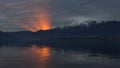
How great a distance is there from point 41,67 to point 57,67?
2.47 metres

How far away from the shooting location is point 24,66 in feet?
143

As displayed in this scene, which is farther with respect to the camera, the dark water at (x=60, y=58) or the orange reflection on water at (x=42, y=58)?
the dark water at (x=60, y=58)

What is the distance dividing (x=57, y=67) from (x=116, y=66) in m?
8.95

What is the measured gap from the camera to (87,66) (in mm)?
42906

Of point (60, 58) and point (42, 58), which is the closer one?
point (60, 58)

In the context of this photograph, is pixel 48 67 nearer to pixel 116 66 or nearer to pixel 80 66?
pixel 80 66

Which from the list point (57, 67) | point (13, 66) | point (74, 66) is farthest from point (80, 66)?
point (13, 66)

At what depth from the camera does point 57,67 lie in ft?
140

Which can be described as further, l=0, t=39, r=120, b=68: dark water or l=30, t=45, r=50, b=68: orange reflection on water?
l=0, t=39, r=120, b=68: dark water

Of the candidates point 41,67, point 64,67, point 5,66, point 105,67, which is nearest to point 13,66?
point 5,66

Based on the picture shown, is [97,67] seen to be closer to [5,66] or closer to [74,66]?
[74,66]

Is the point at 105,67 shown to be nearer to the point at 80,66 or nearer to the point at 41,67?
the point at 80,66

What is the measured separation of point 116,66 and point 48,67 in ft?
33.8

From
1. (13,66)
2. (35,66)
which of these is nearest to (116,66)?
(35,66)
